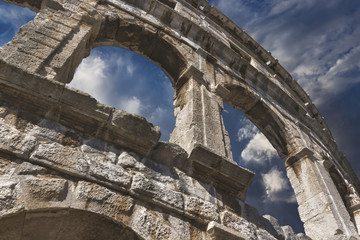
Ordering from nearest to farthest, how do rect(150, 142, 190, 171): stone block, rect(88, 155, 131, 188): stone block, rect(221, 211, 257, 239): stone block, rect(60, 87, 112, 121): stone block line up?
rect(88, 155, 131, 188): stone block → rect(60, 87, 112, 121): stone block → rect(221, 211, 257, 239): stone block → rect(150, 142, 190, 171): stone block

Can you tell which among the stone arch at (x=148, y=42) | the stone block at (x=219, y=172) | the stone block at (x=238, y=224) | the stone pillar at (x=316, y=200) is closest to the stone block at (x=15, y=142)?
the stone block at (x=219, y=172)

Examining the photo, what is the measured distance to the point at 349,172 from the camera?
392 inches

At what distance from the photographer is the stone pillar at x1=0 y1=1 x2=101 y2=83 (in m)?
3.39

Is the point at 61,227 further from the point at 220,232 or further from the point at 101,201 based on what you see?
the point at 220,232

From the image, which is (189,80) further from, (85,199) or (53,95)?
(85,199)

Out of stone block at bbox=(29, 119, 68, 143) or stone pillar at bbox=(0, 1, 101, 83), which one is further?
stone pillar at bbox=(0, 1, 101, 83)

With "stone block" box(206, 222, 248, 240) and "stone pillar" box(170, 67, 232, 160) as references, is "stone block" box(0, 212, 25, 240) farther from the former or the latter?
"stone pillar" box(170, 67, 232, 160)

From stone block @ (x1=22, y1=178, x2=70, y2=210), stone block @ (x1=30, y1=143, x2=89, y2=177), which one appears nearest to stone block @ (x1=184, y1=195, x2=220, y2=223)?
stone block @ (x1=30, y1=143, x2=89, y2=177)

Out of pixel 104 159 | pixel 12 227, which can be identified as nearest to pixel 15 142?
pixel 12 227

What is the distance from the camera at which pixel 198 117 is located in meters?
4.39

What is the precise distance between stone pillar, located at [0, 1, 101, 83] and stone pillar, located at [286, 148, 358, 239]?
5.19 metres

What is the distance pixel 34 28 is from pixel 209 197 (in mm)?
3234

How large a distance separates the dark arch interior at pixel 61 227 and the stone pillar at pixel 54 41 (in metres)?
1.76

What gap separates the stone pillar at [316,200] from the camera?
5.55 meters
